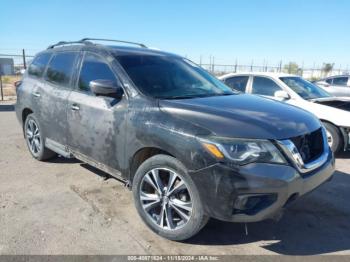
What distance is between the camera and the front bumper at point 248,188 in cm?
263

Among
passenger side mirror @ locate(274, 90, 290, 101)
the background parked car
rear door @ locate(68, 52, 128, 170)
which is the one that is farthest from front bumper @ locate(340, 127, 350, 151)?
the background parked car

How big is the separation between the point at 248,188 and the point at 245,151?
0.97 feet

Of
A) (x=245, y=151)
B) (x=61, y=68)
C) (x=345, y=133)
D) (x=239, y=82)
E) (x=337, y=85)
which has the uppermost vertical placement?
(x=61, y=68)

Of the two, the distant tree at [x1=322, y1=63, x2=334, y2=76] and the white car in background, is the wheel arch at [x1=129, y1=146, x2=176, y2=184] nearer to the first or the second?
the white car in background

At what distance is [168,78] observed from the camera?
3947 mm

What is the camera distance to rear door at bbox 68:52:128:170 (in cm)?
357

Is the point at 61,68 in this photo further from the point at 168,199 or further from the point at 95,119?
the point at 168,199

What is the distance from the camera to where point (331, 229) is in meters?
3.53

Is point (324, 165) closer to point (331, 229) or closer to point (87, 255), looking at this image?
point (331, 229)

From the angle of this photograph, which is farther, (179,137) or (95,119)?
(95,119)

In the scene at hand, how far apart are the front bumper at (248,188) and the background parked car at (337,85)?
40.4ft

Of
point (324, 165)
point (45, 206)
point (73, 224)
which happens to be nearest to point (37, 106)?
point (45, 206)

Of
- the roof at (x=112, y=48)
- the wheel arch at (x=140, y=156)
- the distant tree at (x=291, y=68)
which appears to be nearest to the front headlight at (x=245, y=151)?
the wheel arch at (x=140, y=156)

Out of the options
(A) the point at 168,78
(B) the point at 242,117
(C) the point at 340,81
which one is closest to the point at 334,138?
(A) the point at 168,78
